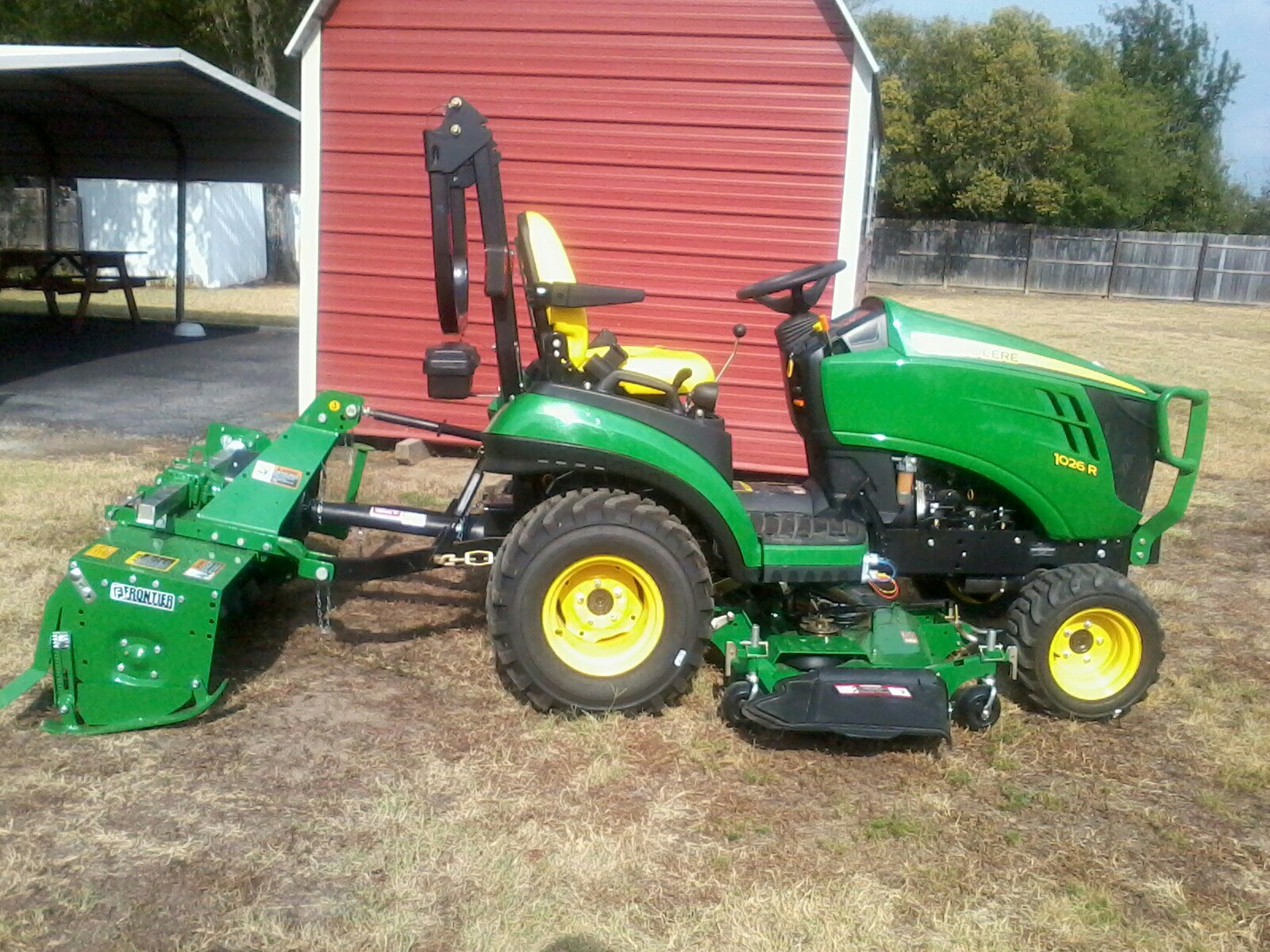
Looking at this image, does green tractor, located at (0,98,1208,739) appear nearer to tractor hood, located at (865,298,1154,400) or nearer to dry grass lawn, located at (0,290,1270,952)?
tractor hood, located at (865,298,1154,400)

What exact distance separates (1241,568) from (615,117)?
14.2 ft

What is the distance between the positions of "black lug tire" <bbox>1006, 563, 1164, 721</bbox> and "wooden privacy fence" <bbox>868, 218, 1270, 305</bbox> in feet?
84.3

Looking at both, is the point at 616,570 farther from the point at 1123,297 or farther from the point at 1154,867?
the point at 1123,297

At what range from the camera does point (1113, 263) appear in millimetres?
28609

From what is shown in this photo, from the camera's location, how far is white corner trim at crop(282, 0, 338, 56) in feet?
23.9

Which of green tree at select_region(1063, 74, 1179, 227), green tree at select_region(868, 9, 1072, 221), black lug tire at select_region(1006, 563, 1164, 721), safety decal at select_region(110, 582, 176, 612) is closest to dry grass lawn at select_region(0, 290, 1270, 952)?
black lug tire at select_region(1006, 563, 1164, 721)

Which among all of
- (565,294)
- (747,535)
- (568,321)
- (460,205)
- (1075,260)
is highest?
(1075,260)

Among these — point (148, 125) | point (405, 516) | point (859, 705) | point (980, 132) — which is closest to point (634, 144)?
point (405, 516)

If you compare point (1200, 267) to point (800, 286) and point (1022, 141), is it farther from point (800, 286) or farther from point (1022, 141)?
point (800, 286)

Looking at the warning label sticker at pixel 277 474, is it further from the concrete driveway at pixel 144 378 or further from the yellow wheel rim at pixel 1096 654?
the concrete driveway at pixel 144 378

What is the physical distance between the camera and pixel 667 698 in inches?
155

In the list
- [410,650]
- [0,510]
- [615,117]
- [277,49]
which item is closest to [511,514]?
[410,650]

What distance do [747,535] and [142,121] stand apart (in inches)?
507

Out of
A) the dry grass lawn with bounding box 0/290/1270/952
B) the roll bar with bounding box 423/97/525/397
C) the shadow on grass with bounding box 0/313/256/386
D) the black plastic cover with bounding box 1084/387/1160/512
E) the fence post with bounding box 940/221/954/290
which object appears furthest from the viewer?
the fence post with bounding box 940/221/954/290
